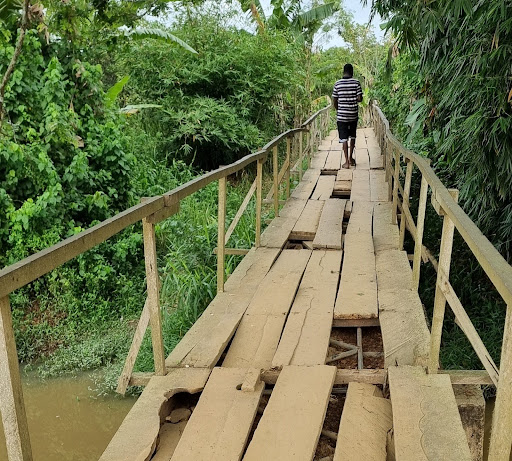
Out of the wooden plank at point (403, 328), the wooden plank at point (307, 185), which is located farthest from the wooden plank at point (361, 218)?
the wooden plank at point (403, 328)

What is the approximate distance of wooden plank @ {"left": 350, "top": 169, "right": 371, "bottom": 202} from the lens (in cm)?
714

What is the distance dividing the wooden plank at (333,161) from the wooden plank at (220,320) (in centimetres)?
526

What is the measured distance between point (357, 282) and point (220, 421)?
1950mm

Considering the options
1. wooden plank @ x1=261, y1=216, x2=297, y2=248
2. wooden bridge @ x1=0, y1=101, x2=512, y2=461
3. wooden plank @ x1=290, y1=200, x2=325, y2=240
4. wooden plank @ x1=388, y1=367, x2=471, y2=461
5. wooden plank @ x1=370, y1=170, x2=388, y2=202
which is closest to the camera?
wooden bridge @ x1=0, y1=101, x2=512, y2=461

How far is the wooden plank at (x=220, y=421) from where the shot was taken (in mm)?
2086

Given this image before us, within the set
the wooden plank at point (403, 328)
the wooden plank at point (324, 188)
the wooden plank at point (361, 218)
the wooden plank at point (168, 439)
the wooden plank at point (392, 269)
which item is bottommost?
the wooden plank at point (168, 439)

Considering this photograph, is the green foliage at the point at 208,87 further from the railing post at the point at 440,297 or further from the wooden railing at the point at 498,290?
the railing post at the point at 440,297

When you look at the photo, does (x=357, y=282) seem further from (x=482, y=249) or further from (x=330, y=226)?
(x=482, y=249)

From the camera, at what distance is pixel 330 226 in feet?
18.3

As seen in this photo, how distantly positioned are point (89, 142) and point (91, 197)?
0.74 metres

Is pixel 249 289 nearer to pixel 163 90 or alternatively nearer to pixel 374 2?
pixel 374 2

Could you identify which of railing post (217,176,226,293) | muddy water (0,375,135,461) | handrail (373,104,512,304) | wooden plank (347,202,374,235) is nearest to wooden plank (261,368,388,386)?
handrail (373,104,512,304)

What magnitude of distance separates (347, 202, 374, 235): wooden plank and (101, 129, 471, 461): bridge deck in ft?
2.28

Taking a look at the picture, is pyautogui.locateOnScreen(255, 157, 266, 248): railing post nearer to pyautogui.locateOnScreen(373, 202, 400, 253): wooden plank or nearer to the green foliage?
pyautogui.locateOnScreen(373, 202, 400, 253): wooden plank
